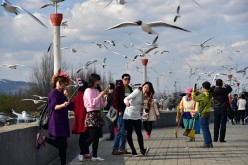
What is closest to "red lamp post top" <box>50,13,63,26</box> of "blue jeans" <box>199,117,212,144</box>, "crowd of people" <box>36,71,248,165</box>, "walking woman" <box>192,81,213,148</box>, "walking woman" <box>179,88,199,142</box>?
"crowd of people" <box>36,71,248,165</box>

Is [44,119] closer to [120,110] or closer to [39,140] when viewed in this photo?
[39,140]

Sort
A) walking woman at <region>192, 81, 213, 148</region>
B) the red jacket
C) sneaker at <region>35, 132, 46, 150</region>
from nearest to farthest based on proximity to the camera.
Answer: sneaker at <region>35, 132, 46, 150</region> → the red jacket → walking woman at <region>192, 81, 213, 148</region>

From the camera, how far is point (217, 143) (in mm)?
15805

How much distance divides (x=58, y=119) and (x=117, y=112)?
122 inches

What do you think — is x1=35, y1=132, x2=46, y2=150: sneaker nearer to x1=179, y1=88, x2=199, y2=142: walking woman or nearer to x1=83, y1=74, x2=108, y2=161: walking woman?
x1=83, y1=74, x2=108, y2=161: walking woman

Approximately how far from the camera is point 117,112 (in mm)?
12750

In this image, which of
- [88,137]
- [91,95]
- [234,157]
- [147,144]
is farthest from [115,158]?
[147,144]

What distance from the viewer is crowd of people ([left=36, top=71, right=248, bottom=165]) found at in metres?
9.88

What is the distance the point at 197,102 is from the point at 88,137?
4.59 metres

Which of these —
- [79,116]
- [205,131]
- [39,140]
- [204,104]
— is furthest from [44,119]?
[204,104]

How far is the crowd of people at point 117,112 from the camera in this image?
988cm

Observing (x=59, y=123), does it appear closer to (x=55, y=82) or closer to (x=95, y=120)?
(x=55, y=82)

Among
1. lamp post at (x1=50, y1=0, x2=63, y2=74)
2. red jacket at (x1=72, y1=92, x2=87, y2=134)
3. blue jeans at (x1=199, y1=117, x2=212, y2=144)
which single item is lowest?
blue jeans at (x1=199, y1=117, x2=212, y2=144)

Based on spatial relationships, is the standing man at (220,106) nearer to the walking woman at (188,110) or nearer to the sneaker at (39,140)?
the walking woman at (188,110)
